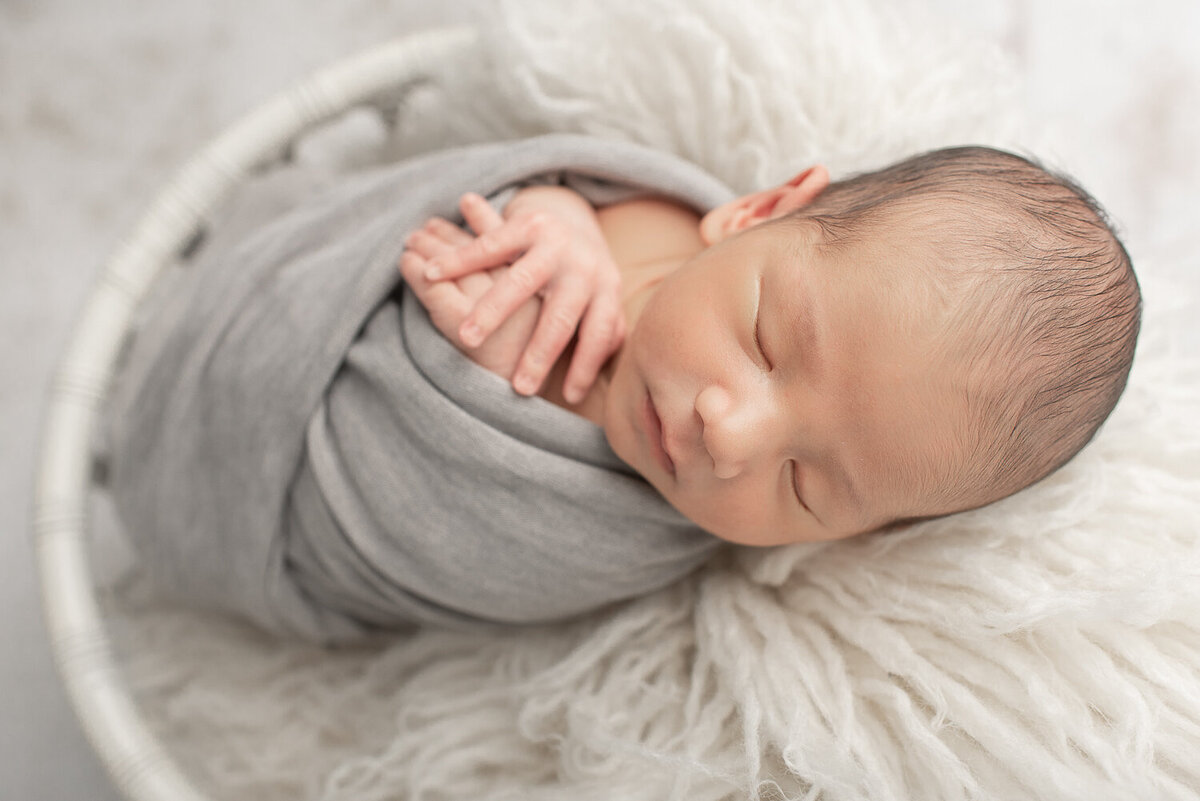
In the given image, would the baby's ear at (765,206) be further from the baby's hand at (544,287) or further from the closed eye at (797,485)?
the closed eye at (797,485)

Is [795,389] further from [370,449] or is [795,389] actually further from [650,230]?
[370,449]

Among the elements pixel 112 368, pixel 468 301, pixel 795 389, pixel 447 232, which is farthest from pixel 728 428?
pixel 112 368

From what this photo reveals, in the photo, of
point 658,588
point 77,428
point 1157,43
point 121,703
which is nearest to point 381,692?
point 121,703

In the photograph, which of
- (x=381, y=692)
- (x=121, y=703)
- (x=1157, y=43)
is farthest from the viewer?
(x=1157, y=43)

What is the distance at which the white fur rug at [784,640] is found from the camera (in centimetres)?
77

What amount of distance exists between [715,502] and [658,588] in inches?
11.2

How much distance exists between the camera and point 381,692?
1223 mm

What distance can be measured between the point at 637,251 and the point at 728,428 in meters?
0.40

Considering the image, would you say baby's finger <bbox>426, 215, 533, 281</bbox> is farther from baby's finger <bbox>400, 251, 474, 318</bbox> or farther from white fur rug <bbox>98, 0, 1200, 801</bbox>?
white fur rug <bbox>98, 0, 1200, 801</bbox>

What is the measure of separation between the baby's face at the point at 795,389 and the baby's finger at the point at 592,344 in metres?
0.08

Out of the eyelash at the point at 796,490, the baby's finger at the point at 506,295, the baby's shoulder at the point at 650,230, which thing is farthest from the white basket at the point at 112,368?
the eyelash at the point at 796,490

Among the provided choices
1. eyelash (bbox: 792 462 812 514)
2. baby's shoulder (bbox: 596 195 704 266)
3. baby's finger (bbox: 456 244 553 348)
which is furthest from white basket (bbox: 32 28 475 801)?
eyelash (bbox: 792 462 812 514)

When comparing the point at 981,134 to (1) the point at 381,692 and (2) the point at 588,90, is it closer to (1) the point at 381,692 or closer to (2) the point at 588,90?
(2) the point at 588,90

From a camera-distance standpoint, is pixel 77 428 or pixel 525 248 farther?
pixel 77 428
